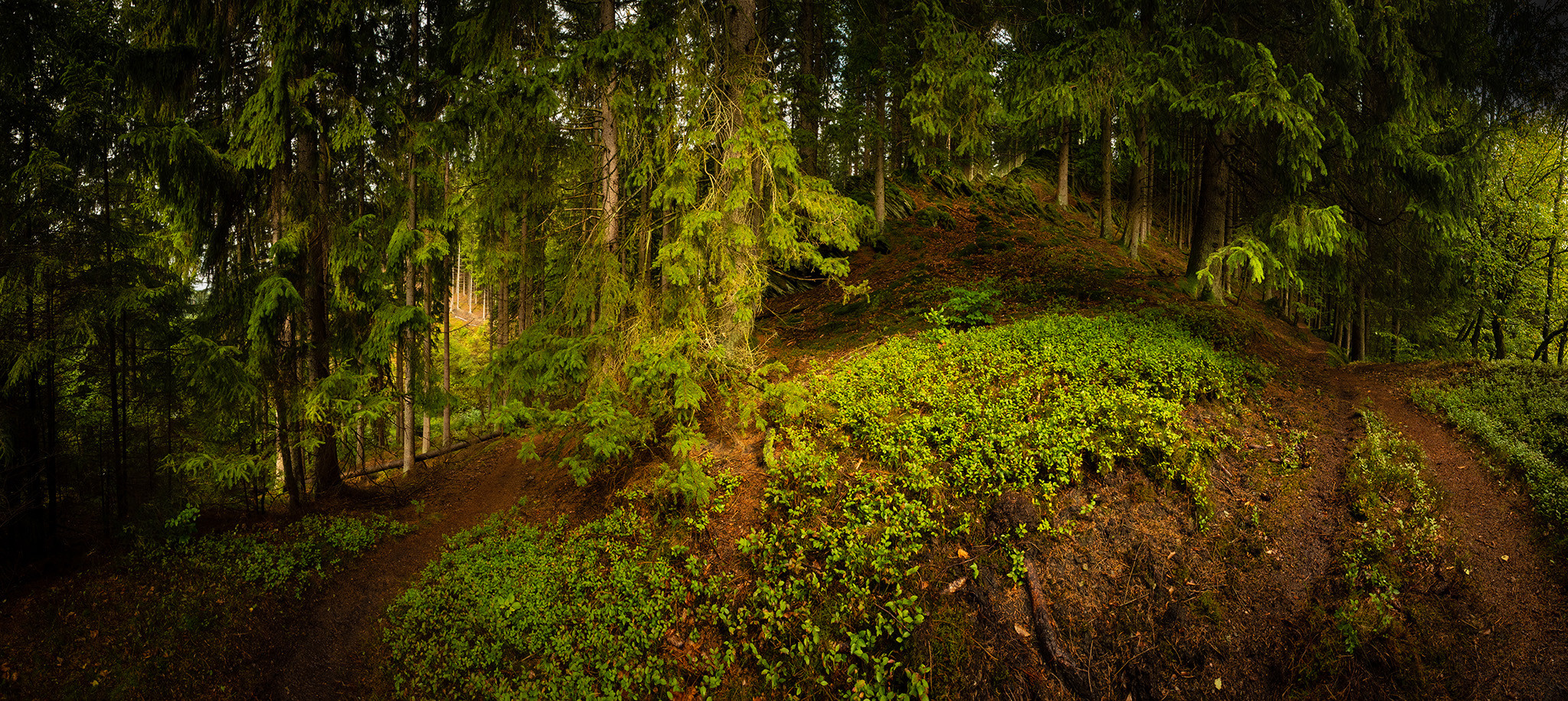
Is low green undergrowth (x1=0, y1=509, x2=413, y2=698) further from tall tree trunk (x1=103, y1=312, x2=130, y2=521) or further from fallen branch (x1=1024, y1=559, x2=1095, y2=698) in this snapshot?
fallen branch (x1=1024, y1=559, x2=1095, y2=698)

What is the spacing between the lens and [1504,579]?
18.9 feet

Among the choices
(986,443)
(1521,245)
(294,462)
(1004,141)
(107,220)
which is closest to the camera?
(986,443)

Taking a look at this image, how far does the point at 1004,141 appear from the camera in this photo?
2495 centimetres

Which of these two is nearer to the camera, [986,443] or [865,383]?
[986,443]

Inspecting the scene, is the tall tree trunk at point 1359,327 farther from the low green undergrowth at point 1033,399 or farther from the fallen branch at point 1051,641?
the fallen branch at point 1051,641

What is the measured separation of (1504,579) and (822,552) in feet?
21.6

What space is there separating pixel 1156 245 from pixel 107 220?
90.4 feet

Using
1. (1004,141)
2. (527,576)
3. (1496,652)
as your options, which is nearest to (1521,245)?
(1496,652)

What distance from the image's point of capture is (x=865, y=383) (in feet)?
25.6

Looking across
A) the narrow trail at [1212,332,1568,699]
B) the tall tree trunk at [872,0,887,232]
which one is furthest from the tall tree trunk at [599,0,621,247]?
the narrow trail at [1212,332,1568,699]

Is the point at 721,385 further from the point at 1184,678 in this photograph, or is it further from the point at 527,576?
the point at 1184,678

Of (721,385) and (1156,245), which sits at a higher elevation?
(1156,245)

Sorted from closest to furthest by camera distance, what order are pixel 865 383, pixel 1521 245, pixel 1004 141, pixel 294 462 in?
1. pixel 865 383
2. pixel 294 462
3. pixel 1521 245
4. pixel 1004 141

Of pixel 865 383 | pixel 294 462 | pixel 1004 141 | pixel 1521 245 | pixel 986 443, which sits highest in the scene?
pixel 1004 141
